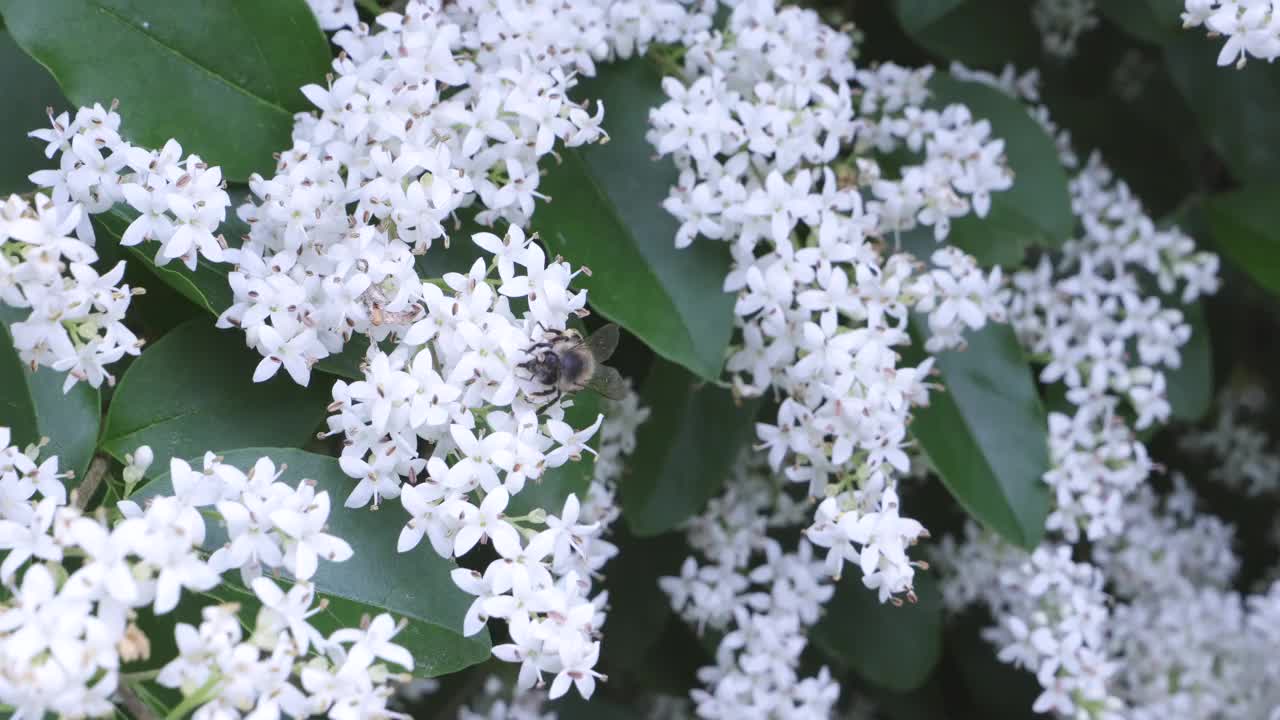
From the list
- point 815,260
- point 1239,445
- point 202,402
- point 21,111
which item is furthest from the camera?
point 1239,445

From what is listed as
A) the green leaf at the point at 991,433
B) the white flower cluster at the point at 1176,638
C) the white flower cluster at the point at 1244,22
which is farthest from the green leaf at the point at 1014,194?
the white flower cluster at the point at 1176,638

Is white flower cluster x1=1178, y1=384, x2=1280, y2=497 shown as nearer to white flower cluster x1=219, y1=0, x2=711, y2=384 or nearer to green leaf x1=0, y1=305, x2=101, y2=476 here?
white flower cluster x1=219, y1=0, x2=711, y2=384

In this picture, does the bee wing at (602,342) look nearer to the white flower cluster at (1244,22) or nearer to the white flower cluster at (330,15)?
the white flower cluster at (330,15)

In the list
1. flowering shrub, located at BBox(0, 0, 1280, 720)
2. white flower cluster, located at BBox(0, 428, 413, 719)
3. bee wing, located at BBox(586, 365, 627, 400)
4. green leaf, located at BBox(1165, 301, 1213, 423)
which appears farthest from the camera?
green leaf, located at BBox(1165, 301, 1213, 423)

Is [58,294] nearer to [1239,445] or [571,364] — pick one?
[571,364]

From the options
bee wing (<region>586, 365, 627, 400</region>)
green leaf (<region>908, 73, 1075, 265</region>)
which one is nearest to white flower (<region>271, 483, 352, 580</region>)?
bee wing (<region>586, 365, 627, 400</region>)

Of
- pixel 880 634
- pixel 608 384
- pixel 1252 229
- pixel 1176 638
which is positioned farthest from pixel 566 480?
pixel 1252 229
